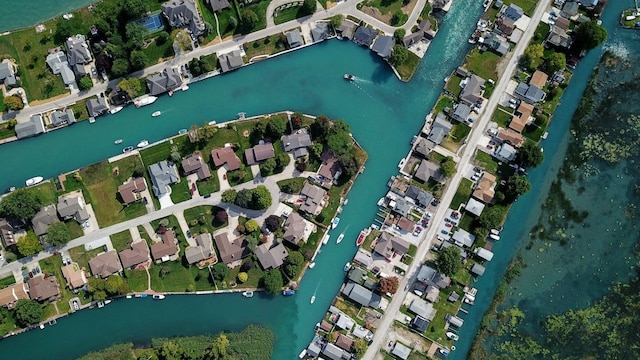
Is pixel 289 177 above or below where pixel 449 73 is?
below

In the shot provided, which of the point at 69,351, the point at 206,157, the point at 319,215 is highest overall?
the point at 206,157

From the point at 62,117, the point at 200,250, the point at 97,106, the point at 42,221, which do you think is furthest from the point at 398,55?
the point at 42,221

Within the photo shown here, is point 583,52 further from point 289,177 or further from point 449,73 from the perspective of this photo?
point 289,177

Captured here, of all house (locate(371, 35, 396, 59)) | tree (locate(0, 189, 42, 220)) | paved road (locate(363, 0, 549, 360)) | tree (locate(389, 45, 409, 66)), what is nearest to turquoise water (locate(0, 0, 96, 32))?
tree (locate(0, 189, 42, 220))

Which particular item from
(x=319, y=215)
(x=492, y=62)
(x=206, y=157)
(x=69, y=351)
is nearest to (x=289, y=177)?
(x=319, y=215)

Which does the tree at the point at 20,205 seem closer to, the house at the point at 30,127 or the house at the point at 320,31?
the house at the point at 30,127

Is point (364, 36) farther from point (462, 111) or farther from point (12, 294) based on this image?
point (12, 294)
